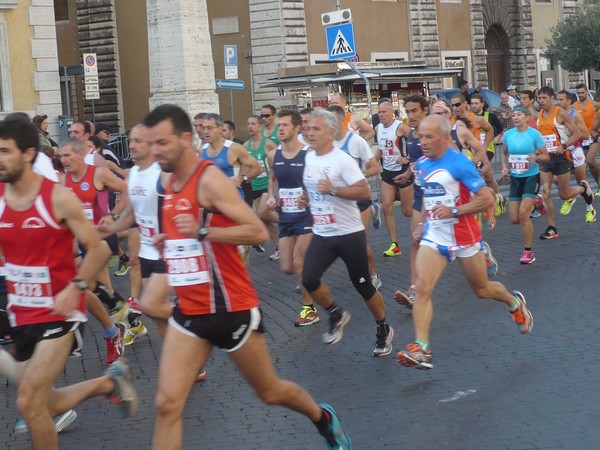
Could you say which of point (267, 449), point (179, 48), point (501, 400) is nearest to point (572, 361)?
point (501, 400)

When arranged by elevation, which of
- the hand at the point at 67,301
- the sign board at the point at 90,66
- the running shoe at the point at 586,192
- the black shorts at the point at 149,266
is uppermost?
the sign board at the point at 90,66

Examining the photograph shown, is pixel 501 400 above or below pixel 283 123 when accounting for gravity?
below

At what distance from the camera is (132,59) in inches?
1474

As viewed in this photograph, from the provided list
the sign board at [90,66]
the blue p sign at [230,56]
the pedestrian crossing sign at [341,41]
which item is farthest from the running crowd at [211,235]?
the blue p sign at [230,56]

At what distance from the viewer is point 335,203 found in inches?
352

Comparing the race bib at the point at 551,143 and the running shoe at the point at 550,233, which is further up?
the race bib at the point at 551,143

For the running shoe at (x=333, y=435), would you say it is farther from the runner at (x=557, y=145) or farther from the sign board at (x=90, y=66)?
the sign board at (x=90, y=66)

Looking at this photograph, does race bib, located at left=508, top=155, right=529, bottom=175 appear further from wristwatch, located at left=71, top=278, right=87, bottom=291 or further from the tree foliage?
the tree foliage

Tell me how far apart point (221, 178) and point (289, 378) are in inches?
117

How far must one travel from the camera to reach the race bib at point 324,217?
895cm

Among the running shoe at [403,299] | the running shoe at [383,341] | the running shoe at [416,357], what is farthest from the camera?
the running shoe at [403,299]

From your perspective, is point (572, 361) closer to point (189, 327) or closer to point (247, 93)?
point (189, 327)

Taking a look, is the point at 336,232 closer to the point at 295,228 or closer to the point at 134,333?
the point at 295,228

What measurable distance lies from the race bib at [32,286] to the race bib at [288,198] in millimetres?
4758
